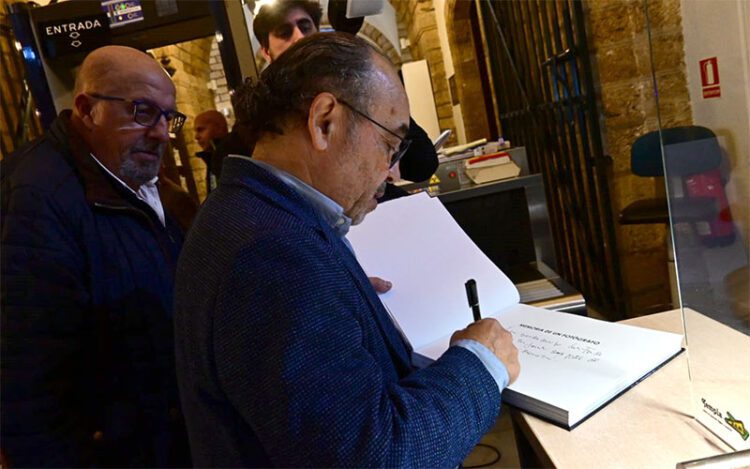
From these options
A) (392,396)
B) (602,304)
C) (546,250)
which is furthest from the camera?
(602,304)

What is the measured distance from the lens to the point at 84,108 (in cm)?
130

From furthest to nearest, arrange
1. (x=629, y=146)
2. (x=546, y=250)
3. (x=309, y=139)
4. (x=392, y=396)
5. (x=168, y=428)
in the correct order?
(x=629, y=146) < (x=546, y=250) < (x=168, y=428) < (x=309, y=139) < (x=392, y=396)

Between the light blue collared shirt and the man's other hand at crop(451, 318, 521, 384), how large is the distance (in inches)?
0.5

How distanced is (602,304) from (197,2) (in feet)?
8.59

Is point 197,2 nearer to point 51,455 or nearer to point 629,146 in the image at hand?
point 51,455

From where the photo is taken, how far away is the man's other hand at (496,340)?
2.41ft

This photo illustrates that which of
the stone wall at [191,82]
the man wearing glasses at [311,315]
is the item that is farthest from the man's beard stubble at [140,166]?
the stone wall at [191,82]

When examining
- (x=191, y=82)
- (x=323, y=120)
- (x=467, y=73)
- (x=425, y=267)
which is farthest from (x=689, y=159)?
(x=467, y=73)

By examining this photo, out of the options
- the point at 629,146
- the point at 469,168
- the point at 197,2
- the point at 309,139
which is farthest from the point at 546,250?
the point at 197,2

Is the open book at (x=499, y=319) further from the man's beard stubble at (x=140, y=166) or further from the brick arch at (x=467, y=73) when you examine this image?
the brick arch at (x=467, y=73)

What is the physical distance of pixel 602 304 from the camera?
9.92 ft

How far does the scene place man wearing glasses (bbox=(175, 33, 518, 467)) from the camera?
1.73 feet

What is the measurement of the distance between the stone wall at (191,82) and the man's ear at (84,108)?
5.29ft

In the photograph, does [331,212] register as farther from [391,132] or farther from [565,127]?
[565,127]
